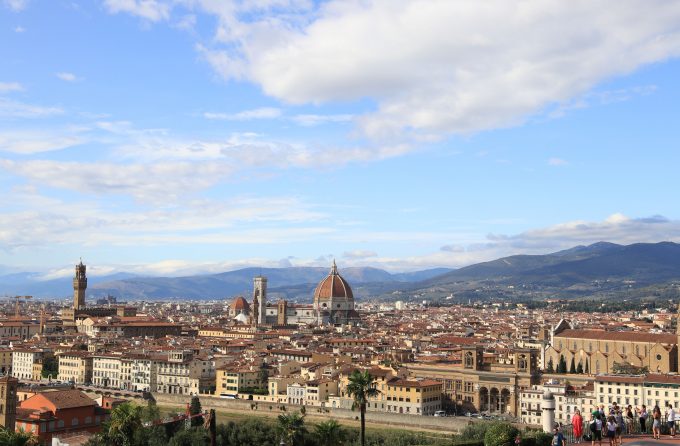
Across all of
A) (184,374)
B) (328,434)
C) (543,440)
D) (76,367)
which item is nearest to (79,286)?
(76,367)

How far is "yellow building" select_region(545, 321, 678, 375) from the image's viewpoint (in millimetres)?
61281

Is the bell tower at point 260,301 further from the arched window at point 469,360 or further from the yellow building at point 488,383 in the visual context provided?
the yellow building at point 488,383

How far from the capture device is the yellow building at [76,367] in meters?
68.4

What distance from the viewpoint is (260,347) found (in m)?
77.1

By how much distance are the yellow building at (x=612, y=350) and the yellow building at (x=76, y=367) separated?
119 ft

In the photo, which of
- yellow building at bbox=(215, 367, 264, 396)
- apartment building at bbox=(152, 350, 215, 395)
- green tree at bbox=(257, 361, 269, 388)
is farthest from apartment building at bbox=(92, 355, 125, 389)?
green tree at bbox=(257, 361, 269, 388)

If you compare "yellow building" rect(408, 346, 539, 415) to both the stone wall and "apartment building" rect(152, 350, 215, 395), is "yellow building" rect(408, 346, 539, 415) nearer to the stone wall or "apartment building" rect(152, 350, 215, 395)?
the stone wall

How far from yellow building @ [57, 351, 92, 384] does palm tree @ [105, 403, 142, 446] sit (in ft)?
131

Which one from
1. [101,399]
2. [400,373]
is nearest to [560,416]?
[400,373]

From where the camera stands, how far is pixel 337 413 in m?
51.5

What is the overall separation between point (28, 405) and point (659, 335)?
45726 mm

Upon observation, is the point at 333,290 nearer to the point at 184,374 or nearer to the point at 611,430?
the point at 184,374

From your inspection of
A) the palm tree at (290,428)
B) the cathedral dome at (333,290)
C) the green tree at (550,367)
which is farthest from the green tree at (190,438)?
the cathedral dome at (333,290)

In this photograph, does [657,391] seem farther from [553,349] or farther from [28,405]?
[28,405]
